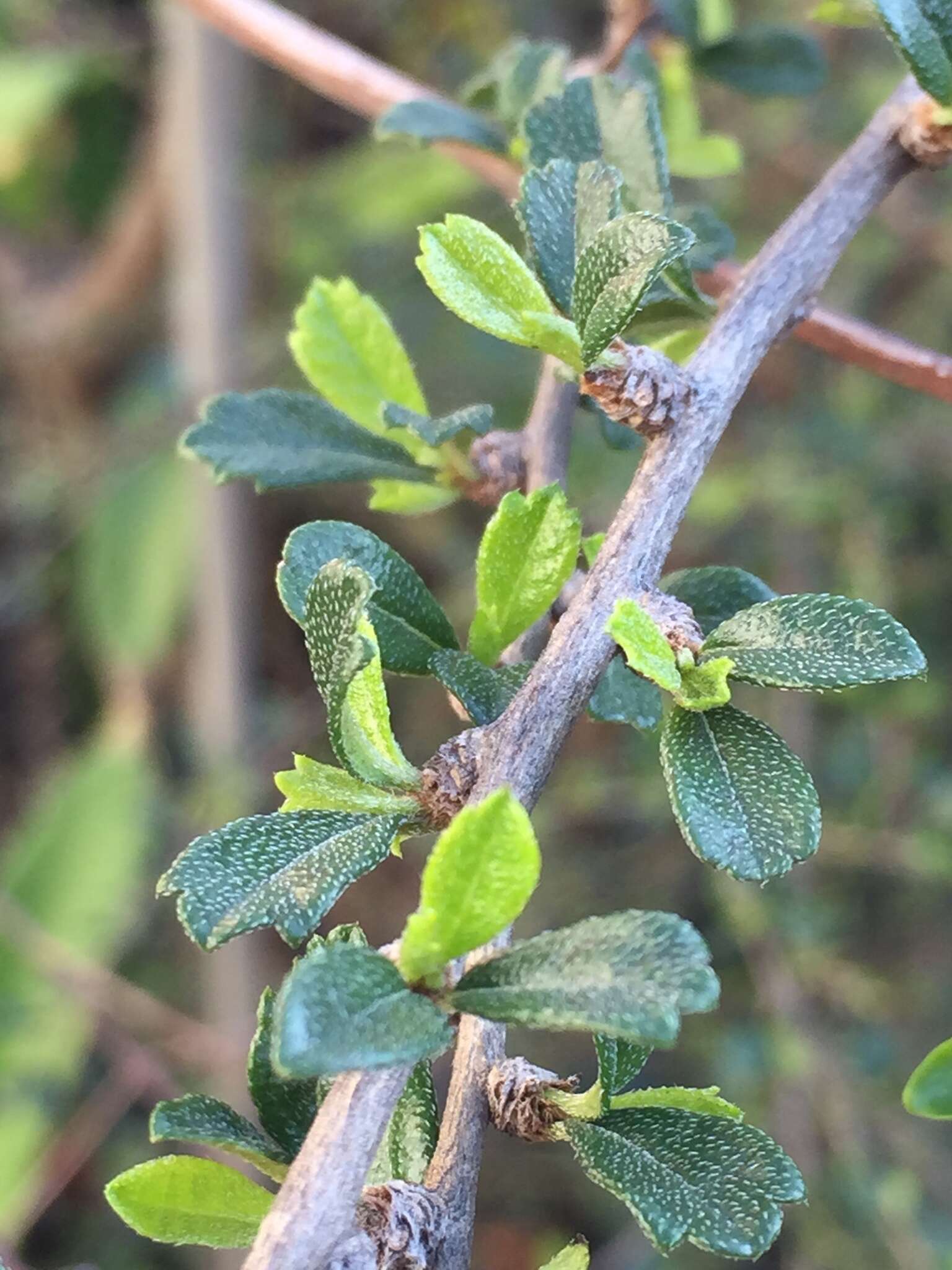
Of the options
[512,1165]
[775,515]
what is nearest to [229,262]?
[775,515]

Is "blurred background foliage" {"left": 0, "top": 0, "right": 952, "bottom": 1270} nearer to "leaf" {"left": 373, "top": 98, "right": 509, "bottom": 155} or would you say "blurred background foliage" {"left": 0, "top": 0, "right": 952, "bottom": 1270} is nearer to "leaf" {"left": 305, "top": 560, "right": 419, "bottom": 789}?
"leaf" {"left": 373, "top": 98, "right": 509, "bottom": 155}

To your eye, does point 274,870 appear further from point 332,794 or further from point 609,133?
point 609,133

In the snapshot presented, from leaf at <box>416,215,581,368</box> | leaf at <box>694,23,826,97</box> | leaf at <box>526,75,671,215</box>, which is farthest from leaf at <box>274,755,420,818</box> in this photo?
leaf at <box>694,23,826,97</box>

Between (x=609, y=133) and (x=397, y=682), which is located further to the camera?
(x=397, y=682)

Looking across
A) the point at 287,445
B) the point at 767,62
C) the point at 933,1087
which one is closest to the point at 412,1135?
the point at 933,1087

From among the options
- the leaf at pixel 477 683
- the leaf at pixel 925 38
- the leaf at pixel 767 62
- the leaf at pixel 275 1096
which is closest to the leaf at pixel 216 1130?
the leaf at pixel 275 1096
